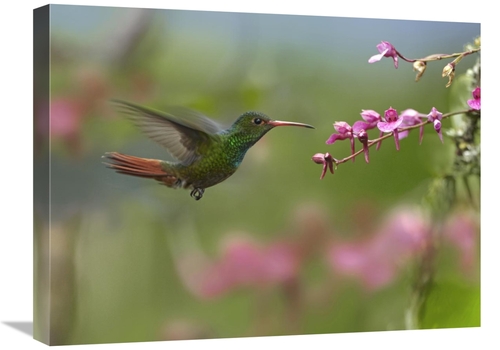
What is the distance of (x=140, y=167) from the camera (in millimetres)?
4746

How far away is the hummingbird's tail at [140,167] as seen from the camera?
468 cm

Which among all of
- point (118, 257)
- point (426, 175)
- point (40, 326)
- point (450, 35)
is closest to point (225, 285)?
point (118, 257)

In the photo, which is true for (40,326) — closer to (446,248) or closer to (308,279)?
(308,279)

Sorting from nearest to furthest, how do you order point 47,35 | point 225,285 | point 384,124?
point 384,124
point 47,35
point 225,285

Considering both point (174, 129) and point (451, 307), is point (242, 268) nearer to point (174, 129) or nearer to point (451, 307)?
point (174, 129)

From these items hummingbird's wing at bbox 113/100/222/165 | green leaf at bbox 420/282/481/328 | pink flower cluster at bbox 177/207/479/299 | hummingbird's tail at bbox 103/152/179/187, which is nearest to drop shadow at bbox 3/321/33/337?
pink flower cluster at bbox 177/207/479/299

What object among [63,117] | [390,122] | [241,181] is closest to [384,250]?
[241,181]

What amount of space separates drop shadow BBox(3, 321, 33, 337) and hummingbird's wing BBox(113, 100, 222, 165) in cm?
124

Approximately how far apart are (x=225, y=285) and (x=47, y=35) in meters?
1.59

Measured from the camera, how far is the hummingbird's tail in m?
4.68

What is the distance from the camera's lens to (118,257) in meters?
4.75

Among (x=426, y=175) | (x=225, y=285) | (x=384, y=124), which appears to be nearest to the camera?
(x=384, y=124)

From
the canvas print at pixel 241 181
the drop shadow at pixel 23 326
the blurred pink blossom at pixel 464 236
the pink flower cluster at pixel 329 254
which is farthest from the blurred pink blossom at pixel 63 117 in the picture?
the blurred pink blossom at pixel 464 236

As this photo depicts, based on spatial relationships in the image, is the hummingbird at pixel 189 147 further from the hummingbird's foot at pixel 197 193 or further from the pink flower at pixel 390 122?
the pink flower at pixel 390 122
